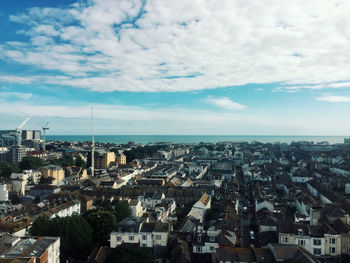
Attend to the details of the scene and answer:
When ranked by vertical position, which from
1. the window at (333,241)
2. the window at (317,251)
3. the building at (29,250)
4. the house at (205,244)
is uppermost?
the building at (29,250)

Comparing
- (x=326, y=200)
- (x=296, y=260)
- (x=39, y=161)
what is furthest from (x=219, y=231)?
(x=39, y=161)

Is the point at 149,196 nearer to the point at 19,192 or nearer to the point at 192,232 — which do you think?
the point at 192,232

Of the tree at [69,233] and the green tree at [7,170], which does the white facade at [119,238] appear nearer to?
the tree at [69,233]

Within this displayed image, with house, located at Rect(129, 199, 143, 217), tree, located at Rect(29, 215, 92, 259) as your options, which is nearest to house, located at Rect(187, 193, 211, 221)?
house, located at Rect(129, 199, 143, 217)

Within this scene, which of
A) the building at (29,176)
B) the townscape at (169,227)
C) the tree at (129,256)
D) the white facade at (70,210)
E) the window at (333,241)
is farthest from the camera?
the building at (29,176)

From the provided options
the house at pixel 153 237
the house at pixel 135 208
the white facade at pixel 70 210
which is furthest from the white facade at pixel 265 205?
the white facade at pixel 70 210

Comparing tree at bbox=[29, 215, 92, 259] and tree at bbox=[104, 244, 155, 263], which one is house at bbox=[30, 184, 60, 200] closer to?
tree at bbox=[29, 215, 92, 259]
